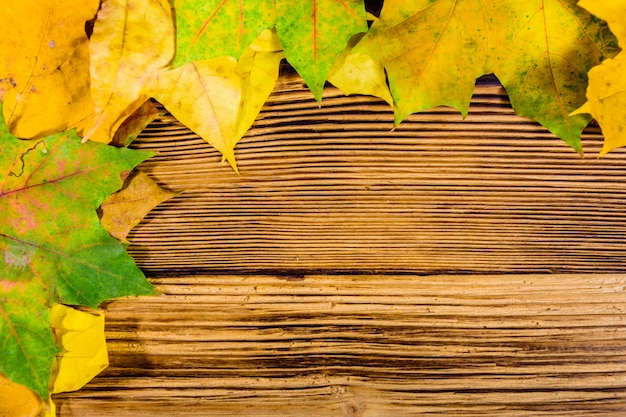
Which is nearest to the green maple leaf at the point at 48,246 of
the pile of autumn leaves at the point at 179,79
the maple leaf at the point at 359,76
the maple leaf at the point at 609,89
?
the pile of autumn leaves at the point at 179,79

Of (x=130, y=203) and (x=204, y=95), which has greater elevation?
(x=204, y=95)

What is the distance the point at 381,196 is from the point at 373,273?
107 mm

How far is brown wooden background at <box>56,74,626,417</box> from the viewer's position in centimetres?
63

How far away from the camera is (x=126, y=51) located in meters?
0.55

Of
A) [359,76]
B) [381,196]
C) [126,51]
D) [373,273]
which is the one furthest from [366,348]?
[126,51]

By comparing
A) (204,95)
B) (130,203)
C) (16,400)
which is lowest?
(16,400)

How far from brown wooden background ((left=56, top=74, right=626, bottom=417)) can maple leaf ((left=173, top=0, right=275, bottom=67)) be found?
10 centimetres

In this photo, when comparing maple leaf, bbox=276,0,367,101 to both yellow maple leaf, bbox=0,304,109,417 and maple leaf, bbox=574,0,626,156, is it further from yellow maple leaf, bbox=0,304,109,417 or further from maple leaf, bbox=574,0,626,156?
yellow maple leaf, bbox=0,304,109,417

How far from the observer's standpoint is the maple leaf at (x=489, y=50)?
0.56 meters

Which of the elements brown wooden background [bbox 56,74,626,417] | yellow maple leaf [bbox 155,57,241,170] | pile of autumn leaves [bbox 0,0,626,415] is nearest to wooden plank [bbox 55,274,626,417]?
brown wooden background [bbox 56,74,626,417]

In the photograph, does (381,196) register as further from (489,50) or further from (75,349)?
(75,349)

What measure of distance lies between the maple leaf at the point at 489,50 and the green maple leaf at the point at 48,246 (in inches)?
12.3

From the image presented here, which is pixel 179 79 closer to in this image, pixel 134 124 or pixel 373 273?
pixel 134 124

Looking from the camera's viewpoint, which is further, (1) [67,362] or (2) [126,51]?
(1) [67,362]
